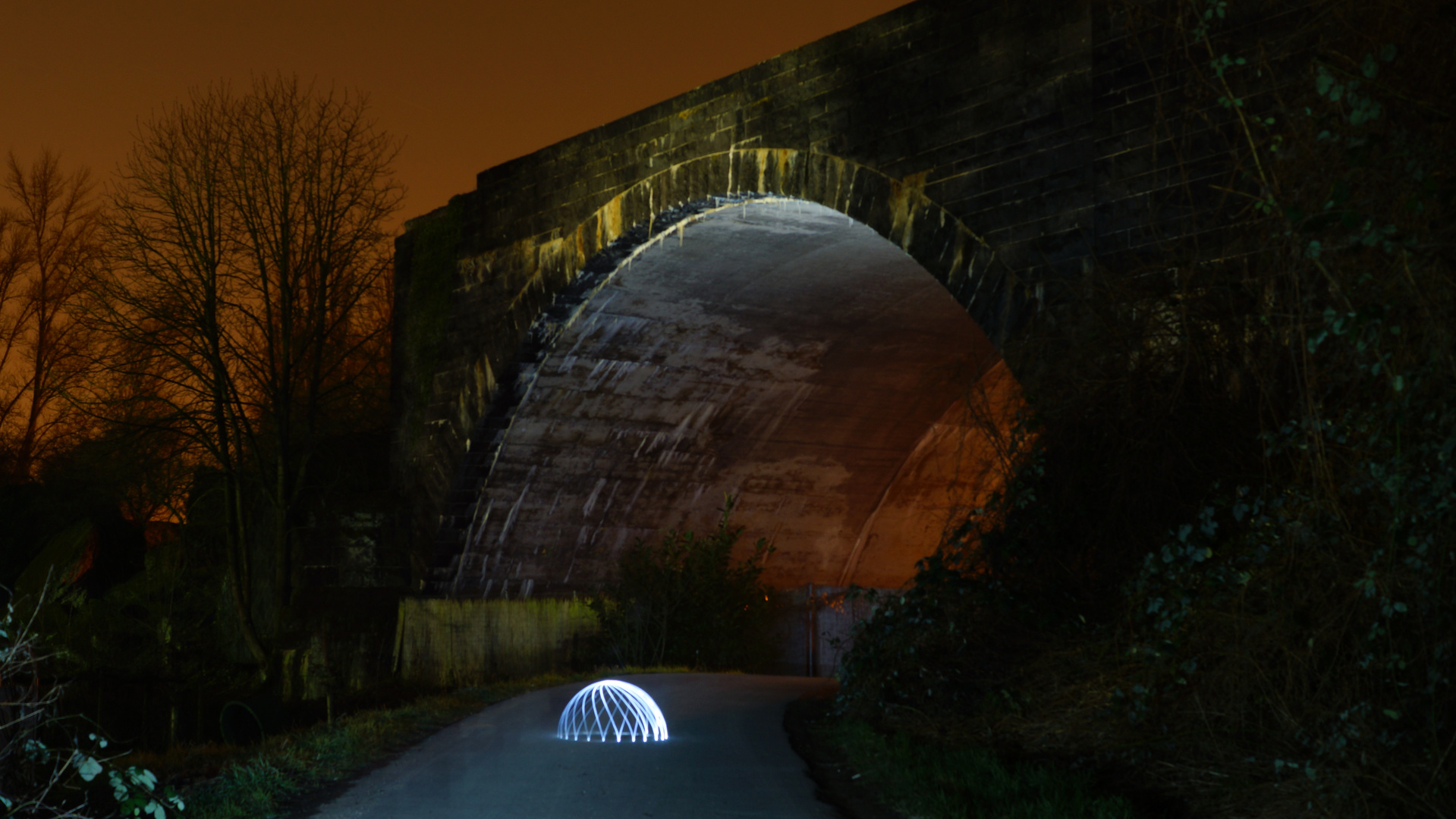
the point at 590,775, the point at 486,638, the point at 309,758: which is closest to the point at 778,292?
the point at 486,638

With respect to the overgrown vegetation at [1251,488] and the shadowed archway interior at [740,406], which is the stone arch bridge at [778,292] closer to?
the shadowed archway interior at [740,406]

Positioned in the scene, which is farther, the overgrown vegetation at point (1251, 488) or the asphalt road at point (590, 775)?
the asphalt road at point (590, 775)

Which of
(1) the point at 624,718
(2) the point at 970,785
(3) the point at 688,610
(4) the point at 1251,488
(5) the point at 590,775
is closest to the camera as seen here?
(2) the point at 970,785

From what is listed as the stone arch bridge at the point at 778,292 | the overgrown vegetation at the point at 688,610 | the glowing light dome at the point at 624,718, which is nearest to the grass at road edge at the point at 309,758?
the glowing light dome at the point at 624,718

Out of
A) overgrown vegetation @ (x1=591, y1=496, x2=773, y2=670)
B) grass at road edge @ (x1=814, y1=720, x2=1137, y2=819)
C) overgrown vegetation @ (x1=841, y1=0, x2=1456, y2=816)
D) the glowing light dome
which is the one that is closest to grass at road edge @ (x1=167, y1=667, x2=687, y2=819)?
the glowing light dome

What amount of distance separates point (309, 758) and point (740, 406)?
1060 centimetres

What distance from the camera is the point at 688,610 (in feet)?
56.1

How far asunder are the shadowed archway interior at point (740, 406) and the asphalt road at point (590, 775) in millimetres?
5379

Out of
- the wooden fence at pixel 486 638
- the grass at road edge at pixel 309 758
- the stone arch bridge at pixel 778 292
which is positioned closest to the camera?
the grass at road edge at pixel 309 758

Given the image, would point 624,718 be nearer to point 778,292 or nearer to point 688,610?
point 778,292

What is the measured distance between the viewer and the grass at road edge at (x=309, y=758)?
6.45 meters

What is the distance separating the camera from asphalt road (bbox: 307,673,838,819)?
627cm

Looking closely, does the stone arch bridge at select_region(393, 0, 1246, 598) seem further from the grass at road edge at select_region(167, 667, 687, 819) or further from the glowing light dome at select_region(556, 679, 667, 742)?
the grass at road edge at select_region(167, 667, 687, 819)

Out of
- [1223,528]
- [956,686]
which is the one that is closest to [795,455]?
[956,686]
